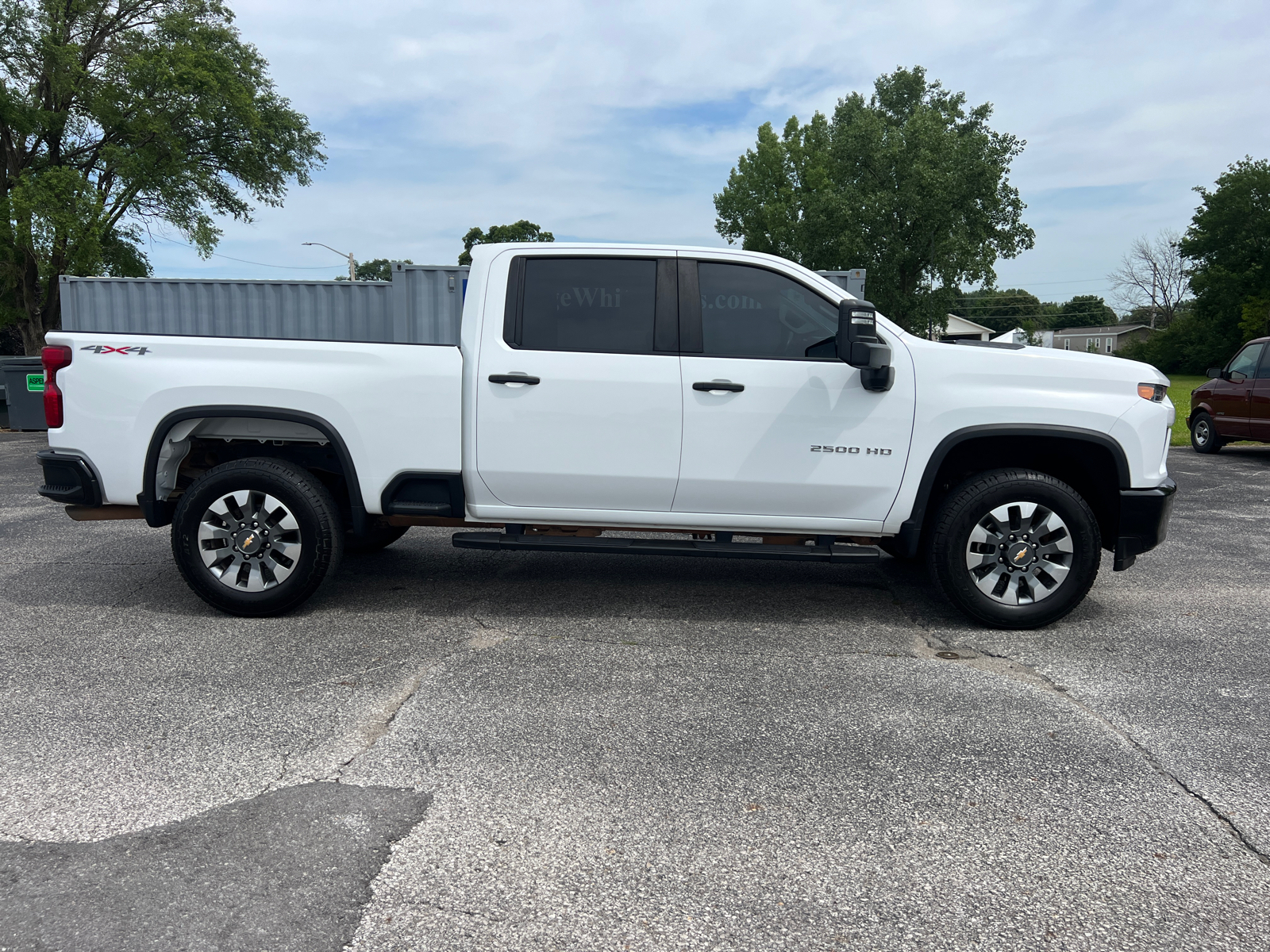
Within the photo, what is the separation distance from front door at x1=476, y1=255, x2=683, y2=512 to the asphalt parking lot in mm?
790

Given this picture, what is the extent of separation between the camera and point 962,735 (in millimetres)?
3742

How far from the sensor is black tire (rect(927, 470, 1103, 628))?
197 inches

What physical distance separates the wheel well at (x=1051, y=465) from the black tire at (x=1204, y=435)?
11147 millimetres

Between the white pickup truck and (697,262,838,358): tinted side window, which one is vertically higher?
(697,262,838,358): tinted side window

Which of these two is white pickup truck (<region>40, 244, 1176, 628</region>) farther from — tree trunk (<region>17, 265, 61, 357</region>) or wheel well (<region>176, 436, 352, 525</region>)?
tree trunk (<region>17, 265, 61, 357</region>)

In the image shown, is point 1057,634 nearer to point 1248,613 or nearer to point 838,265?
point 1248,613

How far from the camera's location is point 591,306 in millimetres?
5125

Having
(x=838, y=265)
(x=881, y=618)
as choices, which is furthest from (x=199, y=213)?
(x=881, y=618)

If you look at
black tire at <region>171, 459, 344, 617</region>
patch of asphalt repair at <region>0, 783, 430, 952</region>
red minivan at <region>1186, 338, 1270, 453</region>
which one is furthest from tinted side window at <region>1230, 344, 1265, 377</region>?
patch of asphalt repair at <region>0, 783, 430, 952</region>

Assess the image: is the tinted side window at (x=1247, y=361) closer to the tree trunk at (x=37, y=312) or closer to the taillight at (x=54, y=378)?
the taillight at (x=54, y=378)

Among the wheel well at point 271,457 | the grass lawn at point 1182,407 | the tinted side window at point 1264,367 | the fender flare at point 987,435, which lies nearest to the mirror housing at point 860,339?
the fender flare at point 987,435

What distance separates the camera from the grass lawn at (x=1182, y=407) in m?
17.6

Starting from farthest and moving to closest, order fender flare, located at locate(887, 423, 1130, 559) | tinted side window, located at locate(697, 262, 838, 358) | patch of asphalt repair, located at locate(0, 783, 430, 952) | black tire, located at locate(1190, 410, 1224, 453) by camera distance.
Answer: black tire, located at locate(1190, 410, 1224, 453) → tinted side window, located at locate(697, 262, 838, 358) → fender flare, located at locate(887, 423, 1130, 559) → patch of asphalt repair, located at locate(0, 783, 430, 952)

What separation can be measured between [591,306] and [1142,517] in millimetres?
3148
